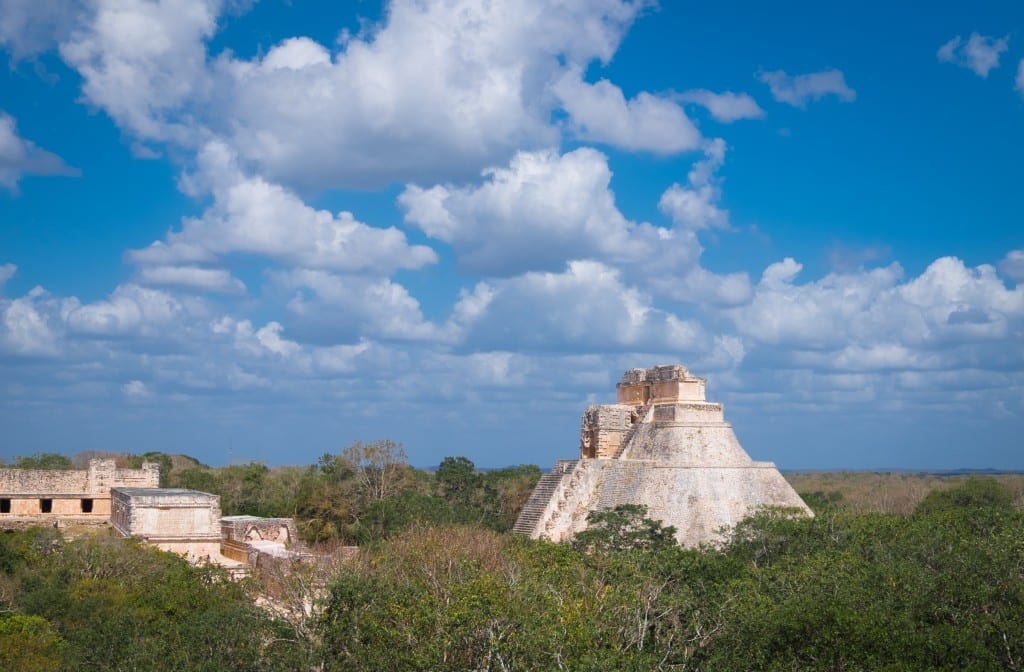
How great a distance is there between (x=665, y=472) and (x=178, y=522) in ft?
38.4

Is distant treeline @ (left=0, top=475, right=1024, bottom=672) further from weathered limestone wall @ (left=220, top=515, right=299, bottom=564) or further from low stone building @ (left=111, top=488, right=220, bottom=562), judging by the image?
weathered limestone wall @ (left=220, top=515, right=299, bottom=564)

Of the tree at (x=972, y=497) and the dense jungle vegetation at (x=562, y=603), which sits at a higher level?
the tree at (x=972, y=497)

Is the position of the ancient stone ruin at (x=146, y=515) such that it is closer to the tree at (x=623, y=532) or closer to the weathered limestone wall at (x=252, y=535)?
→ the weathered limestone wall at (x=252, y=535)

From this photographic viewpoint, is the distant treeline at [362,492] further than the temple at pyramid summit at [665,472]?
Yes

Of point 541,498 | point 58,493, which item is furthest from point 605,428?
point 58,493

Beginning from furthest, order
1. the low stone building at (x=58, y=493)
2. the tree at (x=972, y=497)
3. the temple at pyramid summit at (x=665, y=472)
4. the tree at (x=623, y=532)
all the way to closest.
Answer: the tree at (x=972, y=497) → the low stone building at (x=58, y=493) → the temple at pyramid summit at (x=665, y=472) → the tree at (x=623, y=532)

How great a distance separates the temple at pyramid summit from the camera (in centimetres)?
2450

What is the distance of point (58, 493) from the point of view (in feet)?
102

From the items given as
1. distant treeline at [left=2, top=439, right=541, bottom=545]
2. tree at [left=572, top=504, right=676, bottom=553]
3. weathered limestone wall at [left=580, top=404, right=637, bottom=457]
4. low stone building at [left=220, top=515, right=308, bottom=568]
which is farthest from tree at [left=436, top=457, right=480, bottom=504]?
tree at [left=572, top=504, right=676, bottom=553]

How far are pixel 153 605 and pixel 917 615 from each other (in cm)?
1213

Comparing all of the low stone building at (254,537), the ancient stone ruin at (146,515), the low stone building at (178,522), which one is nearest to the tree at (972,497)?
the low stone building at (254,537)

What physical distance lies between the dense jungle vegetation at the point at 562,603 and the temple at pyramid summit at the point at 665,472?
1.22 meters

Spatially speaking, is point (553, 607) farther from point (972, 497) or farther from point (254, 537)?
point (972, 497)

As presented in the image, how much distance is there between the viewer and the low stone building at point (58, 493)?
100 feet
